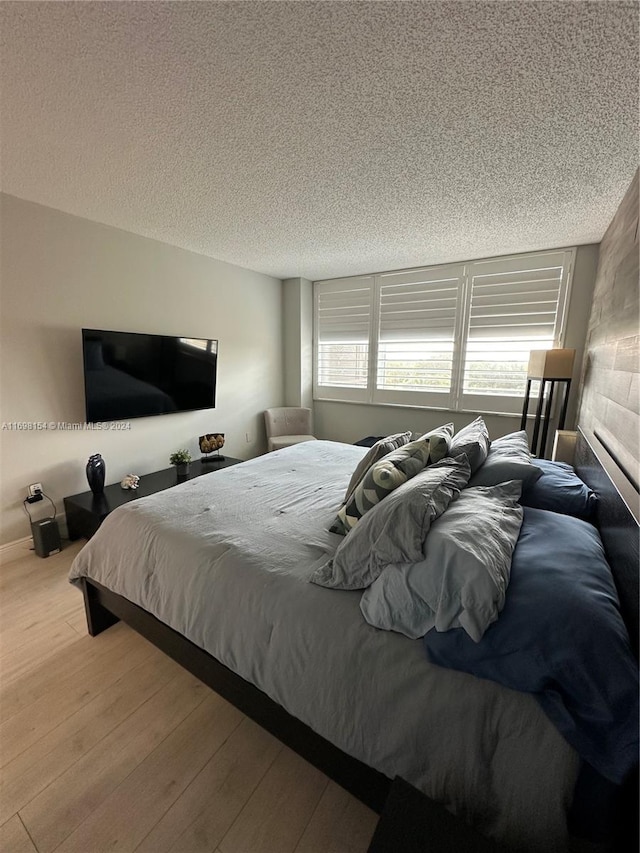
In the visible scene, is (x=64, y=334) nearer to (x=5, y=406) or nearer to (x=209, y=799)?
(x=5, y=406)

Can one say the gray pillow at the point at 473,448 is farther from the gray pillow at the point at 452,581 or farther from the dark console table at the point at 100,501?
the dark console table at the point at 100,501

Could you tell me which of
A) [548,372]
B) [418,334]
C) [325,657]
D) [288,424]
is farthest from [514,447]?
[288,424]

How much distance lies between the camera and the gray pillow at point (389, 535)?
1.06 m

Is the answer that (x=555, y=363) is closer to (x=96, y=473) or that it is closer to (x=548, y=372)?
(x=548, y=372)

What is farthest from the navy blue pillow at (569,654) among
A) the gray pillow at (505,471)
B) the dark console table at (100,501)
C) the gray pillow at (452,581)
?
the dark console table at (100,501)

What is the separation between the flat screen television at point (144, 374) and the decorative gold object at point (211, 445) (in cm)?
33

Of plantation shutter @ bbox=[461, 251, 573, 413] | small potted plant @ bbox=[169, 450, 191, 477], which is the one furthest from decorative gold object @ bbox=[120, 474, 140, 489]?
plantation shutter @ bbox=[461, 251, 573, 413]

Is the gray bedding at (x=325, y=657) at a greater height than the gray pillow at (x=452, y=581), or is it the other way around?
the gray pillow at (x=452, y=581)

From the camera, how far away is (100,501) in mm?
2703

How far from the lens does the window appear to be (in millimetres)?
3404

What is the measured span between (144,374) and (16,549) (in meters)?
1.62

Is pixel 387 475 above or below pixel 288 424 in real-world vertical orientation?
above

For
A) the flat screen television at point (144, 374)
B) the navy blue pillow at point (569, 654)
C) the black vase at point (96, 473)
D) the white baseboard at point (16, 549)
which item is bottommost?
the white baseboard at point (16, 549)

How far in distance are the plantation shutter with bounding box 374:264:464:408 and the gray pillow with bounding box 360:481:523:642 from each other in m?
3.05
